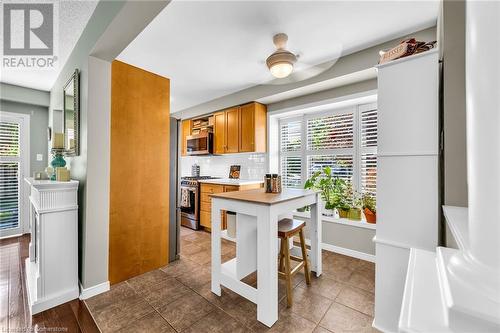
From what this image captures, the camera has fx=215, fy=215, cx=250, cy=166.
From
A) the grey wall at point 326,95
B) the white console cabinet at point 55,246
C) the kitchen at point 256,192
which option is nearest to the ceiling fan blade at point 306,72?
the kitchen at point 256,192

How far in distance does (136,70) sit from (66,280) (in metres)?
2.08

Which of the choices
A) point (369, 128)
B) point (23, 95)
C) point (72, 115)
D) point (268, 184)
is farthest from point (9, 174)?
point (369, 128)

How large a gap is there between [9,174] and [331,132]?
17.3ft

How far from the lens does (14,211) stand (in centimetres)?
362

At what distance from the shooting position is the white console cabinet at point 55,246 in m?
1.76

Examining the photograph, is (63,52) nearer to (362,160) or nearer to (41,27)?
(41,27)

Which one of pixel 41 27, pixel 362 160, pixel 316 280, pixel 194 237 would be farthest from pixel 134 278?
pixel 362 160

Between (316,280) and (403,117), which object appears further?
(316,280)

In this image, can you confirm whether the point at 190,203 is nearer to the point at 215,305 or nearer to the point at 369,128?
the point at 215,305

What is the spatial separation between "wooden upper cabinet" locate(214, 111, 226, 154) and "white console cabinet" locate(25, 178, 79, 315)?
8.14ft

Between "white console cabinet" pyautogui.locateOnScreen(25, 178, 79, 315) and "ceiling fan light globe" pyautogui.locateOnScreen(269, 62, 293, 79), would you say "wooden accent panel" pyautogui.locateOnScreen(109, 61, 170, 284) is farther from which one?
"ceiling fan light globe" pyautogui.locateOnScreen(269, 62, 293, 79)

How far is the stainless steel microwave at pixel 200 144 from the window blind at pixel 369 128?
269cm

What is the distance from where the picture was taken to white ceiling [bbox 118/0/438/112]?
1.75m

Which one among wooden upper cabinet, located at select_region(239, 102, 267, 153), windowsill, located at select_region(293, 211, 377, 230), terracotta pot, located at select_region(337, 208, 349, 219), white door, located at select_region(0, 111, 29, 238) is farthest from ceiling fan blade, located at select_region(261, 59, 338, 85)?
white door, located at select_region(0, 111, 29, 238)
